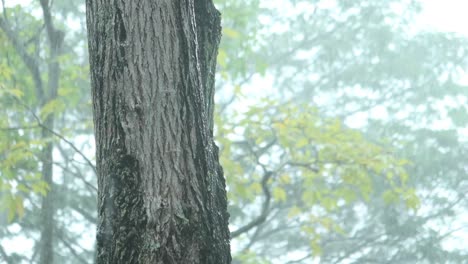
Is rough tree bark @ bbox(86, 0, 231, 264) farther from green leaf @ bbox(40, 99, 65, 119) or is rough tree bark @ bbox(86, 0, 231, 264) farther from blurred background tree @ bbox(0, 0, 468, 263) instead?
blurred background tree @ bbox(0, 0, 468, 263)

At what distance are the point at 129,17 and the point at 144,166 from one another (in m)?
0.37

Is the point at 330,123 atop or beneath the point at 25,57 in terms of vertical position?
beneath

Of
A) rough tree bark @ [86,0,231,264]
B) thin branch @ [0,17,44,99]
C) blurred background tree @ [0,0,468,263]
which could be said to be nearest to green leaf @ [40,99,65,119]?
thin branch @ [0,17,44,99]

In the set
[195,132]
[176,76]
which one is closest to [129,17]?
[176,76]

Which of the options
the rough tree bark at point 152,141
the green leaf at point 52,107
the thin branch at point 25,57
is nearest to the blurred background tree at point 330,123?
the thin branch at point 25,57

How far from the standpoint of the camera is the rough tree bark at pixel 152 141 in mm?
1657

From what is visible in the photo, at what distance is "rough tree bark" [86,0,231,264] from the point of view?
1.66m

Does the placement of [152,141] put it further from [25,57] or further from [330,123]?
[330,123]

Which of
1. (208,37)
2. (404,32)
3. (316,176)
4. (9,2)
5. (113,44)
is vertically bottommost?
(113,44)

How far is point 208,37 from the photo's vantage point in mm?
2182

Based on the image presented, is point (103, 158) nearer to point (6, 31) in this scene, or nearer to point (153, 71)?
point (153, 71)

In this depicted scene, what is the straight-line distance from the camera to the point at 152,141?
1.70 m

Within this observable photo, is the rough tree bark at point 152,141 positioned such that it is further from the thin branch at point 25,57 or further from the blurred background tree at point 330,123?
the blurred background tree at point 330,123

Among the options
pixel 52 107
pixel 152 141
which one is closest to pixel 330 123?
pixel 52 107
